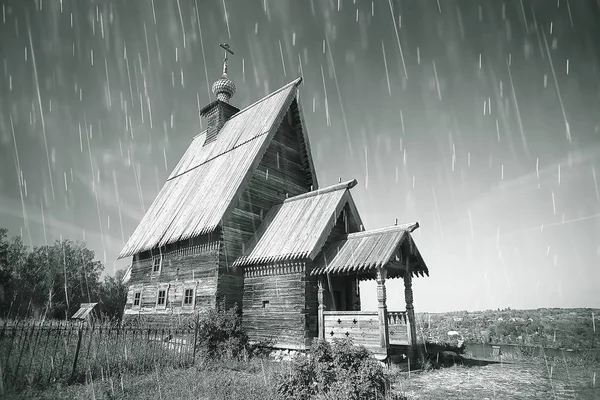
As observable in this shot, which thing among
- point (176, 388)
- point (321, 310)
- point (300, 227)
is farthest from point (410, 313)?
point (176, 388)

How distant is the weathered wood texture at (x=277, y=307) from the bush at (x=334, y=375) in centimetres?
530

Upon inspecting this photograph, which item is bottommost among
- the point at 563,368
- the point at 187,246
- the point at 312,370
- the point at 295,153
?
the point at 563,368

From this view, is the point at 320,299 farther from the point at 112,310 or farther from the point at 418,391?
the point at 112,310

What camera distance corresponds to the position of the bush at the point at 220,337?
492 inches

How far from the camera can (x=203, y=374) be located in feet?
33.1

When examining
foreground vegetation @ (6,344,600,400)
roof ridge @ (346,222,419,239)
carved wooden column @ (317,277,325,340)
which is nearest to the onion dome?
roof ridge @ (346,222,419,239)

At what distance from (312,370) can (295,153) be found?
15083 mm

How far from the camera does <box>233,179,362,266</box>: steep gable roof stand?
1398cm

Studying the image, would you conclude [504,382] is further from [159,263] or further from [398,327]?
[159,263]

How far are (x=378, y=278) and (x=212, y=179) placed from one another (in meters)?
11.7

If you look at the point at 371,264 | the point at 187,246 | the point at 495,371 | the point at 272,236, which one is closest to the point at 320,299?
the point at 371,264

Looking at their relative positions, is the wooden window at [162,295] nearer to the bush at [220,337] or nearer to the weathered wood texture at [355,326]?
the bush at [220,337]

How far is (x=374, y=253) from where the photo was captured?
12.3m

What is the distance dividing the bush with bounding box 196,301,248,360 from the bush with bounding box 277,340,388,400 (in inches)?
213
